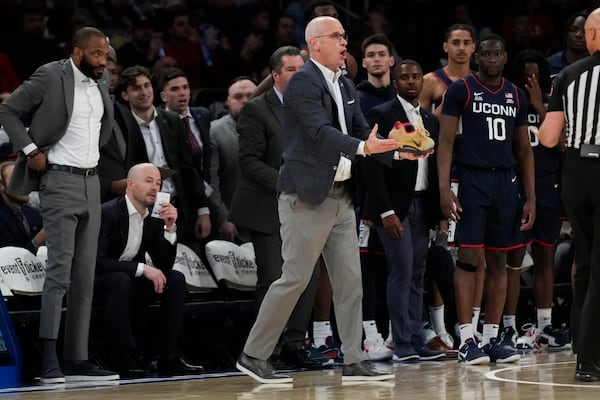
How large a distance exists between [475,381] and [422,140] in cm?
148

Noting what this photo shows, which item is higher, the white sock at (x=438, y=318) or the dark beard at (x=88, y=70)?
the dark beard at (x=88, y=70)

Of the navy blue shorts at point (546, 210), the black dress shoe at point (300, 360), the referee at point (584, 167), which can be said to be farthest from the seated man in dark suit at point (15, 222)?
the navy blue shorts at point (546, 210)

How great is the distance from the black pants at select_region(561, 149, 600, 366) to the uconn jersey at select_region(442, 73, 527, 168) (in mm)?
1606

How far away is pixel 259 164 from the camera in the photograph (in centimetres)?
865

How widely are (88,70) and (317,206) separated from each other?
185cm

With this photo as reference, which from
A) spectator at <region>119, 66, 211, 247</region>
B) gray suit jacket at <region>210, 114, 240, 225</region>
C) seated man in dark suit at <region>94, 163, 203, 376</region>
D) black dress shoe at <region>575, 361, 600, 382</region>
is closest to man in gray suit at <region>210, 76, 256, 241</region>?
gray suit jacket at <region>210, 114, 240, 225</region>

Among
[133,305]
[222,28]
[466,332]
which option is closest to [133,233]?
[133,305]

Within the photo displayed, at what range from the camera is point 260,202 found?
870 centimetres

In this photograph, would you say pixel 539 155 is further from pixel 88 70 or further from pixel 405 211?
pixel 88 70

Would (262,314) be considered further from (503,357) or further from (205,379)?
(503,357)

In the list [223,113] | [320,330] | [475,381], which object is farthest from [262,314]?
[223,113]

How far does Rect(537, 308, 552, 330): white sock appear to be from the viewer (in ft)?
32.3

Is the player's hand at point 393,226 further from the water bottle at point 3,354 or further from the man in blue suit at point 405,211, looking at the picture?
the water bottle at point 3,354

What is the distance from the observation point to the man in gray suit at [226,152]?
9.82 metres
